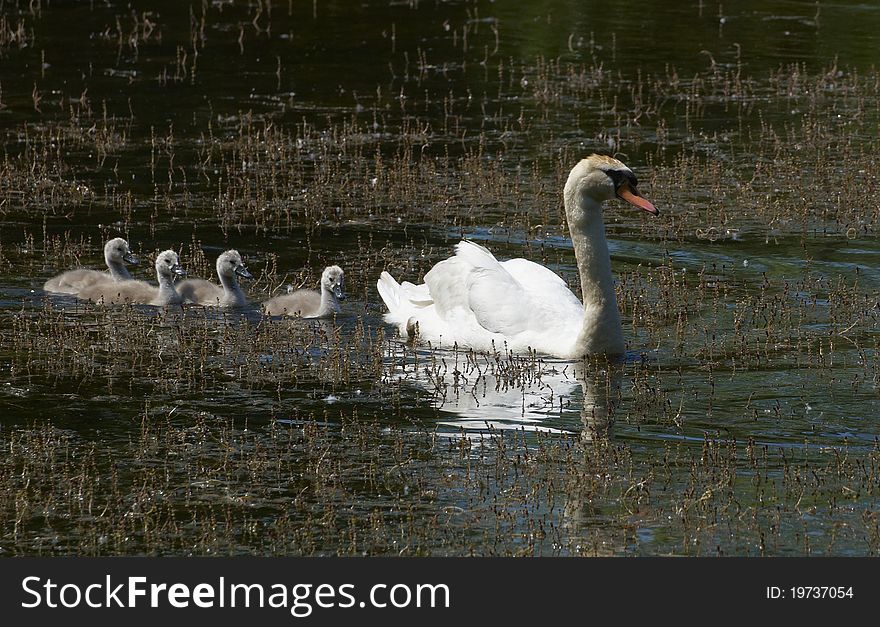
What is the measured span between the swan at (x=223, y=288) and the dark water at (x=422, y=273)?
0.33 m

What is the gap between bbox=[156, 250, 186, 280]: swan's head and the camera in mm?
14336

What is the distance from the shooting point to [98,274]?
1467cm

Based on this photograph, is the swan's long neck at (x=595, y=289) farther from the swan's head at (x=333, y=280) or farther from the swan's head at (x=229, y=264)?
the swan's head at (x=229, y=264)

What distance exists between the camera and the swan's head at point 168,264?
14.3m

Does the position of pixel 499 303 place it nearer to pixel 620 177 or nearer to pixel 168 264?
pixel 620 177

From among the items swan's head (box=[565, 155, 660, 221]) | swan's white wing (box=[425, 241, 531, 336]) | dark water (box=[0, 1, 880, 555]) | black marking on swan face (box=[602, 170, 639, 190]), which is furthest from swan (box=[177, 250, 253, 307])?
black marking on swan face (box=[602, 170, 639, 190])

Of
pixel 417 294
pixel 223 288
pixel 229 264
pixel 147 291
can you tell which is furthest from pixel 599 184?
pixel 147 291

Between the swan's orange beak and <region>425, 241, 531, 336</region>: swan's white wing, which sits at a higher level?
the swan's orange beak

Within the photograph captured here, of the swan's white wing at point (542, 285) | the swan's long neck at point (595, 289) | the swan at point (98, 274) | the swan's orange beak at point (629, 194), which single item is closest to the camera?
the swan's long neck at point (595, 289)

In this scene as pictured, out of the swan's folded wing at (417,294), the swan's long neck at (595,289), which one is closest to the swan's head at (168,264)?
the swan's folded wing at (417,294)

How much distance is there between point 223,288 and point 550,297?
3.18 meters

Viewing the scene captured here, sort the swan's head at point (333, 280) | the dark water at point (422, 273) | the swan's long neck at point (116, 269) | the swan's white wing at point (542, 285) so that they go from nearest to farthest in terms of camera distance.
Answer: the dark water at point (422, 273), the swan's white wing at point (542, 285), the swan's head at point (333, 280), the swan's long neck at point (116, 269)

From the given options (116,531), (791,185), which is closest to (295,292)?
(116,531)

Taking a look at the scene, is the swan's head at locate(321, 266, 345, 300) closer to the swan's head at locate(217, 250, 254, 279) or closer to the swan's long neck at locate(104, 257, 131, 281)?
the swan's head at locate(217, 250, 254, 279)
